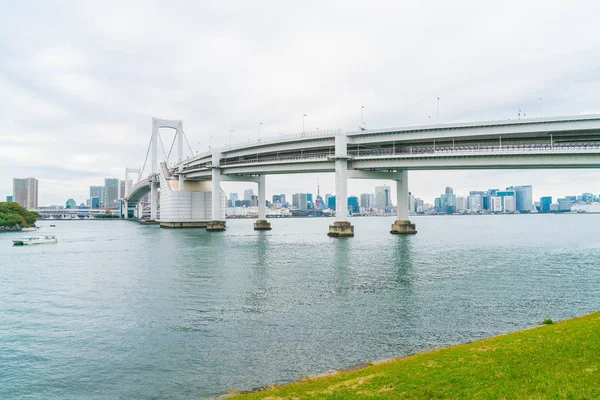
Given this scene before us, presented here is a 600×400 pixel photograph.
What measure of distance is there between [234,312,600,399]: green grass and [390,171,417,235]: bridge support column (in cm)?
6760

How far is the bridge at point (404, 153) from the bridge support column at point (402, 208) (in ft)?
0.62

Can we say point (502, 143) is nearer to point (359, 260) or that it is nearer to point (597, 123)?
point (597, 123)

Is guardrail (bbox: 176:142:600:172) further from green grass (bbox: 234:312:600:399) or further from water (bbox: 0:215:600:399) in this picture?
green grass (bbox: 234:312:600:399)

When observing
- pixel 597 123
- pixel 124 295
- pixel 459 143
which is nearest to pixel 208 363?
pixel 124 295

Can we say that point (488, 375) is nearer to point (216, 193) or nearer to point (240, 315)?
point (240, 315)

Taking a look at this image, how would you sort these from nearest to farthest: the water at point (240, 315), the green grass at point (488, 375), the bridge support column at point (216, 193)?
the green grass at point (488, 375) < the water at point (240, 315) < the bridge support column at point (216, 193)

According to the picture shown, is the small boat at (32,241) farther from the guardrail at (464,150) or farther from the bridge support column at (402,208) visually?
the bridge support column at (402,208)

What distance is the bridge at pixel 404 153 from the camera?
52.7 m

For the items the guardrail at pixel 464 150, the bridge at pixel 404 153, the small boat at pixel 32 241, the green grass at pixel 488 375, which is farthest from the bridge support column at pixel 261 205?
the green grass at pixel 488 375

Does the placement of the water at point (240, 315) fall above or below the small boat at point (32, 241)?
below

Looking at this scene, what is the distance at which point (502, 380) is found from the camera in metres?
9.45

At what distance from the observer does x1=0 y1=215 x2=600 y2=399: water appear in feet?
47.4

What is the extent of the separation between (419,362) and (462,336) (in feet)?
21.9

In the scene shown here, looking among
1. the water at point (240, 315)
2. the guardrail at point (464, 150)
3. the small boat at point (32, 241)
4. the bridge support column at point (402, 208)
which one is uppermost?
the guardrail at point (464, 150)
